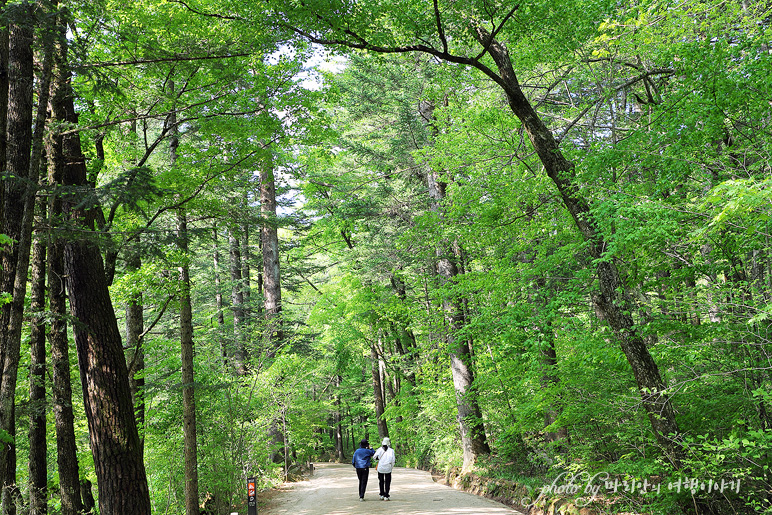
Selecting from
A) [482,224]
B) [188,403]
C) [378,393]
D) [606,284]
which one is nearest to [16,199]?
[188,403]

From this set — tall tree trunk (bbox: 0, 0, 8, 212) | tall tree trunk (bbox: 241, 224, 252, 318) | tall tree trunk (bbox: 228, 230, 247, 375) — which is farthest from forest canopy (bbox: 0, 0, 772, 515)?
tall tree trunk (bbox: 241, 224, 252, 318)

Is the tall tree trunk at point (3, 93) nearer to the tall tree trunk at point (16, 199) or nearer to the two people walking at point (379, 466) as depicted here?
the tall tree trunk at point (16, 199)

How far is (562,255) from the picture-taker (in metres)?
7.14

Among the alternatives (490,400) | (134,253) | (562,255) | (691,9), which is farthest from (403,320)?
(691,9)

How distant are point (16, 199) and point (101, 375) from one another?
8.64 ft

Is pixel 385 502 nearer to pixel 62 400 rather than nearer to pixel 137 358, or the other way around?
pixel 137 358

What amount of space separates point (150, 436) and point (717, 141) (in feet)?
40.8

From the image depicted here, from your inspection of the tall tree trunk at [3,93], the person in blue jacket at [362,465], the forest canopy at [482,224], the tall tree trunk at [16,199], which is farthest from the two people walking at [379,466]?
the tall tree trunk at [3,93]

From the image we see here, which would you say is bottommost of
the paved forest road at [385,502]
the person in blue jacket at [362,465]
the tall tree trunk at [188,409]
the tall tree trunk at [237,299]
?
the paved forest road at [385,502]

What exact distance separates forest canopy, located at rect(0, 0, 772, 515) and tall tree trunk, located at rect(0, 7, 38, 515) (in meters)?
0.03

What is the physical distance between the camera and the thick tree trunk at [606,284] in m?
6.05

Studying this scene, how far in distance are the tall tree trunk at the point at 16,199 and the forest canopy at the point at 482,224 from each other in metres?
0.03

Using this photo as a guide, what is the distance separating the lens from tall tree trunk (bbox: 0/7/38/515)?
4882 mm

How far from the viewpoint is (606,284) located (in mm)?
6641
